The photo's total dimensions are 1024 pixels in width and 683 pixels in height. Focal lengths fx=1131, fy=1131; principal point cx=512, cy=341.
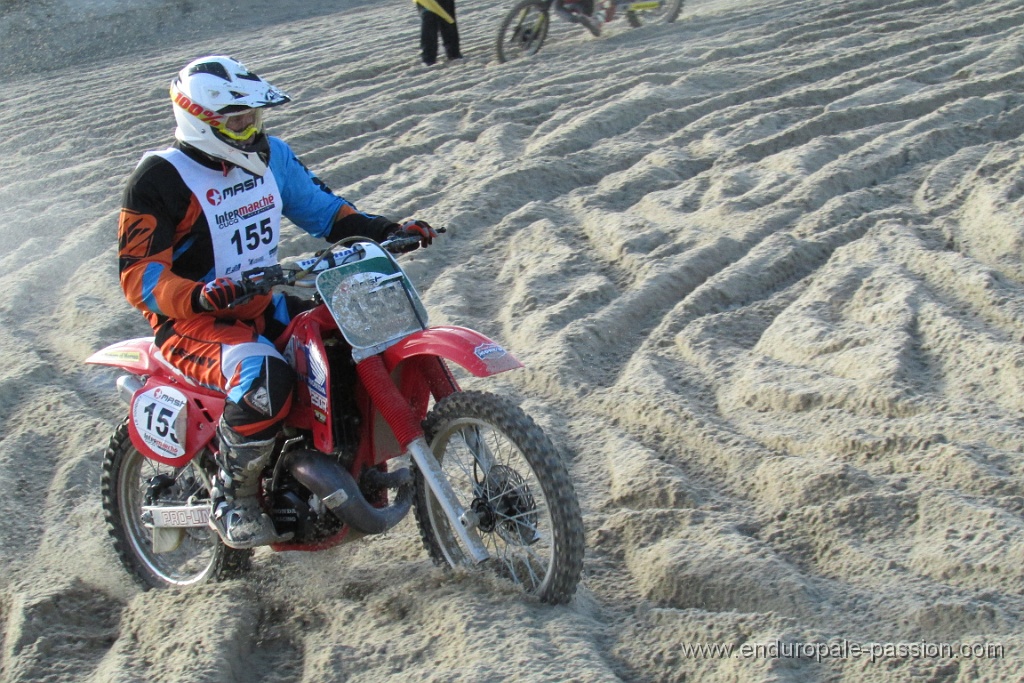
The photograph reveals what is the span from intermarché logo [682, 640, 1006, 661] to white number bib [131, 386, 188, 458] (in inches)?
73.1

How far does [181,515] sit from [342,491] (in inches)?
32.1

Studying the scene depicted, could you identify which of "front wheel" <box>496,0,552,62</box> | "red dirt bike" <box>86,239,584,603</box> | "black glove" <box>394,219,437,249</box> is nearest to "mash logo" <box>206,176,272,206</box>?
Answer: "red dirt bike" <box>86,239,584,603</box>

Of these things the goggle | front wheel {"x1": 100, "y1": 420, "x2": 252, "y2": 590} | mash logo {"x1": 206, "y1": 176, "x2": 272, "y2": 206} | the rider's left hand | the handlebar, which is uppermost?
the goggle

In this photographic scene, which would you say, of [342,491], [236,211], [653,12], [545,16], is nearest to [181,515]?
[342,491]

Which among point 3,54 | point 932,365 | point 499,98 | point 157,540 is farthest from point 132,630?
point 3,54

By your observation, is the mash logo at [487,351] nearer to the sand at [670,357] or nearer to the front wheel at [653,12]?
the sand at [670,357]

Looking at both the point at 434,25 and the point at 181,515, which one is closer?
the point at 181,515

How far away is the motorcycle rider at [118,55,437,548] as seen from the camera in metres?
3.55

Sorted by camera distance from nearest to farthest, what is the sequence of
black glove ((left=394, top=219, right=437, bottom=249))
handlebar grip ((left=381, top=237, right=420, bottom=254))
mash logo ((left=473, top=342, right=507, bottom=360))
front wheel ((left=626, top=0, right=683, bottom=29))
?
mash logo ((left=473, top=342, right=507, bottom=360)) → handlebar grip ((left=381, top=237, right=420, bottom=254)) → black glove ((left=394, top=219, right=437, bottom=249)) → front wheel ((left=626, top=0, right=683, bottom=29))

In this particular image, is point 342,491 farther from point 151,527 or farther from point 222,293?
point 151,527

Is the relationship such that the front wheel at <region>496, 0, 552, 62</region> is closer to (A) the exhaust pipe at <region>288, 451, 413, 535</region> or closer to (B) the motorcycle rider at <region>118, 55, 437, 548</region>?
(B) the motorcycle rider at <region>118, 55, 437, 548</region>

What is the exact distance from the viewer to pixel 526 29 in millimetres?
12141

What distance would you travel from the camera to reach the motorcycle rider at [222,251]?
355cm

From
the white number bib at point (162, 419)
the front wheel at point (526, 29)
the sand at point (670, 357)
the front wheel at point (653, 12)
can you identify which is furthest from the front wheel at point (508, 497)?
the front wheel at point (653, 12)
